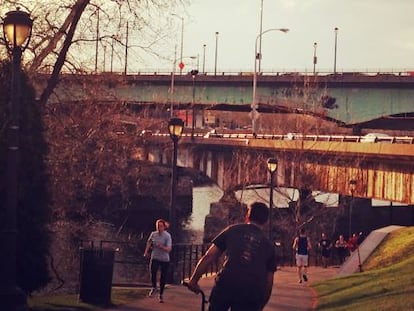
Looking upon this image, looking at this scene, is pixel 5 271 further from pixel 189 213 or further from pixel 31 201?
pixel 189 213

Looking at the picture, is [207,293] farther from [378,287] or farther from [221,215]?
[221,215]

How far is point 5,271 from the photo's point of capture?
11.4 m

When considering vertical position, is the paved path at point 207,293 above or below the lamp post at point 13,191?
below

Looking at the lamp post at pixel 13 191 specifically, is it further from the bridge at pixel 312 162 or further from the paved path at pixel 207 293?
the bridge at pixel 312 162

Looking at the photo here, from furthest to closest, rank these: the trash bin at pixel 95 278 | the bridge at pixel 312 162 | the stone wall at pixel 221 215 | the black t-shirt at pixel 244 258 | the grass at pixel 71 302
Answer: the stone wall at pixel 221 215, the bridge at pixel 312 162, the trash bin at pixel 95 278, the grass at pixel 71 302, the black t-shirt at pixel 244 258

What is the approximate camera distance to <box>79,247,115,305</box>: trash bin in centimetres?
1463

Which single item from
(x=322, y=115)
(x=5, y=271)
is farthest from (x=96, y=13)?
(x=322, y=115)

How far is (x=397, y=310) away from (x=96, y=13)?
38.5 ft

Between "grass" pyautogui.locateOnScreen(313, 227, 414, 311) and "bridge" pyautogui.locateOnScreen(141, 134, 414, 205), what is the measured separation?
593 inches

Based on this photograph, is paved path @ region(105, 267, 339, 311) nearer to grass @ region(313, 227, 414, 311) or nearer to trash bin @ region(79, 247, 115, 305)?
grass @ region(313, 227, 414, 311)

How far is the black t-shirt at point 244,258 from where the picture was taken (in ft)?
24.1

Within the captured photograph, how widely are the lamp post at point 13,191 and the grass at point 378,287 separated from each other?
18.6 feet

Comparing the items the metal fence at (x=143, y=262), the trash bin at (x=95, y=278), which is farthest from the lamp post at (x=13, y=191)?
the metal fence at (x=143, y=262)

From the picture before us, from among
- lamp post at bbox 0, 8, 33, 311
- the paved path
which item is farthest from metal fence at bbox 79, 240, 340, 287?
lamp post at bbox 0, 8, 33, 311
